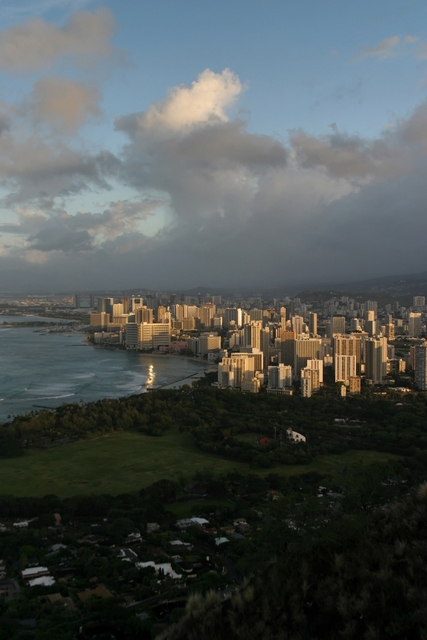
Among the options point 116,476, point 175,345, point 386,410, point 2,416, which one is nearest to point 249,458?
point 116,476

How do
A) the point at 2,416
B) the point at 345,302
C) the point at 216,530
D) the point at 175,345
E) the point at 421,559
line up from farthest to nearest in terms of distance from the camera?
1. the point at 345,302
2. the point at 175,345
3. the point at 2,416
4. the point at 216,530
5. the point at 421,559

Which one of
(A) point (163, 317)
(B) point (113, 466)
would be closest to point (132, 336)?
(A) point (163, 317)

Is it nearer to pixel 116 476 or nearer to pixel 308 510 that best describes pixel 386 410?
pixel 116 476

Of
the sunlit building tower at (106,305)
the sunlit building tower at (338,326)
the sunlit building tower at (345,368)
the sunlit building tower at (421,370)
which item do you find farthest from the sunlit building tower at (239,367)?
the sunlit building tower at (106,305)

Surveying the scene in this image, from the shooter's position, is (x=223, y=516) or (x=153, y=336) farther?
(x=153, y=336)

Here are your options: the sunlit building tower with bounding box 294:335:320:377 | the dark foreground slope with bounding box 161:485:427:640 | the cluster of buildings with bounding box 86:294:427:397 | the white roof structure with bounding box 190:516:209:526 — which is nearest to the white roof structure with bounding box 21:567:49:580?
the white roof structure with bounding box 190:516:209:526

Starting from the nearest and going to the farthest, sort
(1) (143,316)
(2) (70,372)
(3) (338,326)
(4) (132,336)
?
(2) (70,372)
(3) (338,326)
(4) (132,336)
(1) (143,316)

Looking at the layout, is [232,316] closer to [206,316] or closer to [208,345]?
[206,316]
